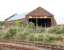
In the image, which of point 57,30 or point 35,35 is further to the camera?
point 57,30

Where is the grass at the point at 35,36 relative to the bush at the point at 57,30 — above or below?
below

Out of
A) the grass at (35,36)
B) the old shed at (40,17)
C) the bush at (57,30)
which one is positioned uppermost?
the old shed at (40,17)

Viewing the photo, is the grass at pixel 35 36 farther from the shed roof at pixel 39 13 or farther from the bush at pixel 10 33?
the shed roof at pixel 39 13

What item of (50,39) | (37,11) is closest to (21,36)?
(50,39)

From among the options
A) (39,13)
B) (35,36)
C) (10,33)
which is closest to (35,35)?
(35,36)

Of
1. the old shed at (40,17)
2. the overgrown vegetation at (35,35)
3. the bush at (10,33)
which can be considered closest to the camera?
the overgrown vegetation at (35,35)

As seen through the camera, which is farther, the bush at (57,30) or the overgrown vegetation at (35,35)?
the bush at (57,30)

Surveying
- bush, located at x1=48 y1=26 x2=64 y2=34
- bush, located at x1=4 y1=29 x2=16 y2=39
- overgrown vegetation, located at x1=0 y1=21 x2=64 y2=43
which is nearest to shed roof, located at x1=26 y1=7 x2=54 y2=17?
bush, located at x1=48 y1=26 x2=64 y2=34

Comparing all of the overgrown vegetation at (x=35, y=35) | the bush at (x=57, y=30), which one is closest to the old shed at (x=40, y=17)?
the bush at (x=57, y=30)

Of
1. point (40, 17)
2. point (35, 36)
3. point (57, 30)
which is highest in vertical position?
point (40, 17)

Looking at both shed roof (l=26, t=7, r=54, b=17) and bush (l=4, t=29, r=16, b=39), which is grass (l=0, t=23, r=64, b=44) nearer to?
bush (l=4, t=29, r=16, b=39)

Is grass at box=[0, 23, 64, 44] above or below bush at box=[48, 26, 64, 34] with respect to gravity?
below

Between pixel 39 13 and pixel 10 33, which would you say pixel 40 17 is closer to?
pixel 39 13

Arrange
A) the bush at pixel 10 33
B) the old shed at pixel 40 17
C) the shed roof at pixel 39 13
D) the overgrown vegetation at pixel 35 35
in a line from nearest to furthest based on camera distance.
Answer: the overgrown vegetation at pixel 35 35 → the bush at pixel 10 33 → the old shed at pixel 40 17 → the shed roof at pixel 39 13
